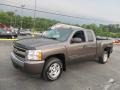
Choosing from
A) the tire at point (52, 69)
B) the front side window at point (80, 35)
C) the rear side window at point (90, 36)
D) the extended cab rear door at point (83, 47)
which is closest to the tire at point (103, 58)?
the extended cab rear door at point (83, 47)

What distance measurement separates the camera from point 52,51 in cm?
522

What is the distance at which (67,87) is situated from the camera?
507cm

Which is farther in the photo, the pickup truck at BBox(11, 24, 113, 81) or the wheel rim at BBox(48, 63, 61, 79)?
the wheel rim at BBox(48, 63, 61, 79)

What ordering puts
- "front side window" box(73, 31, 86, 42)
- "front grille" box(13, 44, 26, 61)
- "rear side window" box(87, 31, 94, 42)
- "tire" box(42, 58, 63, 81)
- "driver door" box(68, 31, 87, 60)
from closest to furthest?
1. "front grille" box(13, 44, 26, 61)
2. "tire" box(42, 58, 63, 81)
3. "driver door" box(68, 31, 87, 60)
4. "front side window" box(73, 31, 86, 42)
5. "rear side window" box(87, 31, 94, 42)

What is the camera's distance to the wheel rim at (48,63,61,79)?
5371 millimetres

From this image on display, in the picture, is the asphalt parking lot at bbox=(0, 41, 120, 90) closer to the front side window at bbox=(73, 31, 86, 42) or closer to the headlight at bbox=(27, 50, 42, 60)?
the headlight at bbox=(27, 50, 42, 60)

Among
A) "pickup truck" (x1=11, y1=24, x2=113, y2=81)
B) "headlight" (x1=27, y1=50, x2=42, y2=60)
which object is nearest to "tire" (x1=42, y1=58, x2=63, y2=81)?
"pickup truck" (x1=11, y1=24, x2=113, y2=81)

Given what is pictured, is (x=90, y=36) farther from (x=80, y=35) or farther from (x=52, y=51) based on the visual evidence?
(x=52, y=51)

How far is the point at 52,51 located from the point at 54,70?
2.19 ft

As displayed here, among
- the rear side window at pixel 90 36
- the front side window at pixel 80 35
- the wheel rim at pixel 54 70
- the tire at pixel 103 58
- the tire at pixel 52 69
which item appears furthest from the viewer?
the tire at pixel 103 58

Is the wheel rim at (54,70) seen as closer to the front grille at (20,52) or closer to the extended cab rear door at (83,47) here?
the extended cab rear door at (83,47)

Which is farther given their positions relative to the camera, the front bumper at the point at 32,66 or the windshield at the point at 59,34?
the windshield at the point at 59,34

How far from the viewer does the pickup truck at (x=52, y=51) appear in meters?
4.91

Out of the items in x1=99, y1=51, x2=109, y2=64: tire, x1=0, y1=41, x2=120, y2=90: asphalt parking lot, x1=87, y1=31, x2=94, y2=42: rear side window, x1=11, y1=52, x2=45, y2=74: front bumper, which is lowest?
x1=0, y1=41, x2=120, y2=90: asphalt parking lot
